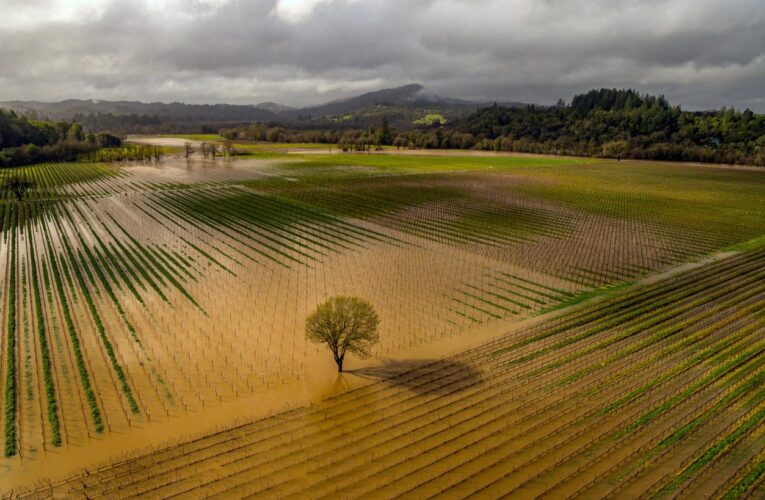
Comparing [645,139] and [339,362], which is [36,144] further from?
[645,139]

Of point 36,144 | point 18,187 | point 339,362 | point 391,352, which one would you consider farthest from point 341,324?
point 36,144

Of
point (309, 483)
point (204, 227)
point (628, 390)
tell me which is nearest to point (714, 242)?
point (628, 390)

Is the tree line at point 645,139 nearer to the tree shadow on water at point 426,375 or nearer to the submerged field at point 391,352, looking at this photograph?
the submerged field at point 391,352

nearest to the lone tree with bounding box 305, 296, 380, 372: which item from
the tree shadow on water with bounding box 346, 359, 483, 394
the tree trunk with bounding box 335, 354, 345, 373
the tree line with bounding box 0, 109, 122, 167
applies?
the tree trunk with bounding box 335, 354, 345, 373

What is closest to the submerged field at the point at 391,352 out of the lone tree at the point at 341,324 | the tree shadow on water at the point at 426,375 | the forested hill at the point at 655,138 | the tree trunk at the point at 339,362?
the tree shadow on water at the point at 426,375

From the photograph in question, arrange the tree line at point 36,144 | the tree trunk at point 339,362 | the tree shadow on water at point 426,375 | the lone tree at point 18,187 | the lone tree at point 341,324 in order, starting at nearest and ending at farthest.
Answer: the tree shadow on water at point 426,375
the lone tree at point 341,324
the tree trunk at point 339,362
the lone tree at point 18,187
the tree line at point 36,144

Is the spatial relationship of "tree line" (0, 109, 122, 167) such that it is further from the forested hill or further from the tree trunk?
the forested hill
